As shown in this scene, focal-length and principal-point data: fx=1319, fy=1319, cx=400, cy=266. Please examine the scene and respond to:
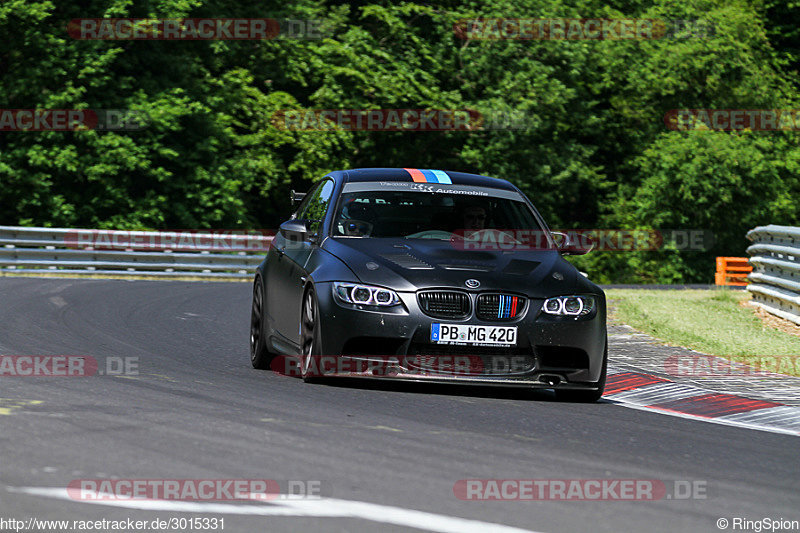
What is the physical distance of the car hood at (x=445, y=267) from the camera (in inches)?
342

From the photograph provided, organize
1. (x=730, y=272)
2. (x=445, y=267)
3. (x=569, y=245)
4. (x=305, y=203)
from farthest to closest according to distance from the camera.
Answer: (x=730, y=272) → (x=305, y=203) → (x=569, y=245) → (x=445, y=267)

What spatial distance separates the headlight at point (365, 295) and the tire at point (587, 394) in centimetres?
149

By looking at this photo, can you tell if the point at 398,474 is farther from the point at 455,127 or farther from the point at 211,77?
the point at 455,127

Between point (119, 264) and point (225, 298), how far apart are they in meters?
8.62

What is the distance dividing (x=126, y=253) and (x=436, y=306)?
19208mm

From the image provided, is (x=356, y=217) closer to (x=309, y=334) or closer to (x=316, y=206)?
(x=316, y=206)

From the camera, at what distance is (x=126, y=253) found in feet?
88.3

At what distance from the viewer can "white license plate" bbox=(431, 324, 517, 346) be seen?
8.54m

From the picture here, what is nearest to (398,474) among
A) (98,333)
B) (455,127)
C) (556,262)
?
(556,262)

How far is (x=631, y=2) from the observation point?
49156 millimetres

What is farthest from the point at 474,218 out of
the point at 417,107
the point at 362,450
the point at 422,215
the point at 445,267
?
the point at 417,107

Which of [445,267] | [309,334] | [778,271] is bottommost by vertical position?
[778,271]

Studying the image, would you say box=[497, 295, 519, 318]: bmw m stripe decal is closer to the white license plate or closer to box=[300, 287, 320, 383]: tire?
the white license plate

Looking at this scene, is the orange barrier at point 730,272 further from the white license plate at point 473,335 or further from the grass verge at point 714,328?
the white license plate at point 473,335
